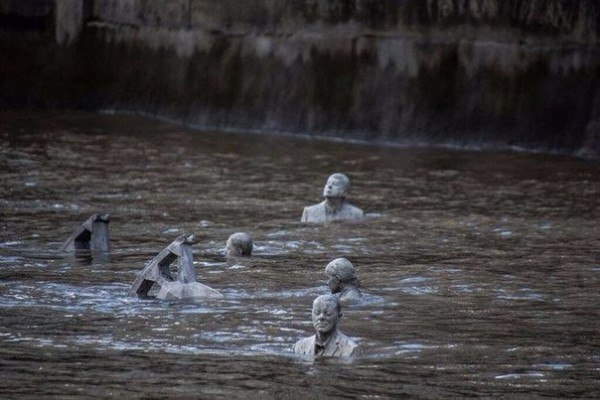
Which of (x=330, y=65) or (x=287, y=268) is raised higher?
(x=330, y=65)

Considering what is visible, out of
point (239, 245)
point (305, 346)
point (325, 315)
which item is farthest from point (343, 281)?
point (239, 245)

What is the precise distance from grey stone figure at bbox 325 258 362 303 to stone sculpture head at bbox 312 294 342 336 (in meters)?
2.33

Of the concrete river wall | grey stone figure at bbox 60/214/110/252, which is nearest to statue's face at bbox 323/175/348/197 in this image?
grey stone figure at bbox 60/214/110/252

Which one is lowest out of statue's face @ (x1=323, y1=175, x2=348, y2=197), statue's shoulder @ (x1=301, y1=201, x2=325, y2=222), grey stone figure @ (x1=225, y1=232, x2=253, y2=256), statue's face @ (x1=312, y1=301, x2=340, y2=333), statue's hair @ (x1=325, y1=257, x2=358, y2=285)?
statue's shoulder @ (x1=301, y1=201, x2=325, y2=222)

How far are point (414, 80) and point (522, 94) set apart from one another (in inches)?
77.7

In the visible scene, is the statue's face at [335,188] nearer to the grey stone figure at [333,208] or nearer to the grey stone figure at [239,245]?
the grey stone figure at [333,208]

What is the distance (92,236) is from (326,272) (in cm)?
384

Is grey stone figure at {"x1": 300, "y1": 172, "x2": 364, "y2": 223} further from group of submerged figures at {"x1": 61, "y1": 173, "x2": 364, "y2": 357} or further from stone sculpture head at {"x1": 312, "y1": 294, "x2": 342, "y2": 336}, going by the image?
stone sculpture head at {"x1": 312, "y1": 294, "x2": 342, "y2": 336}

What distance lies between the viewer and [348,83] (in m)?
30.8

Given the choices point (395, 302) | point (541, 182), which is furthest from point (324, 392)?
point (541, 182)

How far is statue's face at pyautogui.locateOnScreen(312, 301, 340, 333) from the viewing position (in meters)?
14.3

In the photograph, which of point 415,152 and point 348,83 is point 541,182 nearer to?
point 415,152

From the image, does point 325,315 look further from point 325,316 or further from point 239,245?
point 239,245

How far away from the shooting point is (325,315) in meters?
14.3
